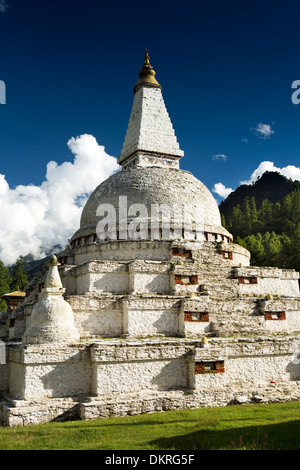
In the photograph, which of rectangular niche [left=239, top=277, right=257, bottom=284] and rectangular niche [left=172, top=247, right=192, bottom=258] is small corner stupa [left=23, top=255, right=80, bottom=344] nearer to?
rectangular niche [left=172, top=247, right=192, bottom=258]

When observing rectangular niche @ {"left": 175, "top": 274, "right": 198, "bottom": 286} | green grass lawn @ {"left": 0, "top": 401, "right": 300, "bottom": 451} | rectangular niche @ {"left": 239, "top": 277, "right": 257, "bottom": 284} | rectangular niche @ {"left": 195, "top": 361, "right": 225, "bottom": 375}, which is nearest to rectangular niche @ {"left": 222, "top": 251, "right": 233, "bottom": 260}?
rectangular niche @ {"left": 239, "top": 277, "right": 257, "bottom": 284}

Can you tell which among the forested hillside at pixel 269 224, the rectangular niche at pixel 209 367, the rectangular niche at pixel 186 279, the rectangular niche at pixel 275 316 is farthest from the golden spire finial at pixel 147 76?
the rectangular niche at pixel 209 367

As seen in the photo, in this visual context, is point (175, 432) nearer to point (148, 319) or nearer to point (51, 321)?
point (51, 321)

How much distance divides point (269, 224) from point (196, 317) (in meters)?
42.4

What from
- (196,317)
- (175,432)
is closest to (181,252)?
(196,317)

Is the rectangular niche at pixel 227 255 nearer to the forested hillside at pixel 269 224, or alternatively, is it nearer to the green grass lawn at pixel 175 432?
the green grass lawn at pixel 175 432

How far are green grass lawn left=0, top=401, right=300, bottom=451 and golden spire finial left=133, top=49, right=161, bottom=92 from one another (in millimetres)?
19659

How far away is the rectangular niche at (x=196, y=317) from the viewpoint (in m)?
14.5

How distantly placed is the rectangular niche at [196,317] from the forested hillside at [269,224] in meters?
19.0

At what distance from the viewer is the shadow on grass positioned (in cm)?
761

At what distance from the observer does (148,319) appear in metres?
14.4
